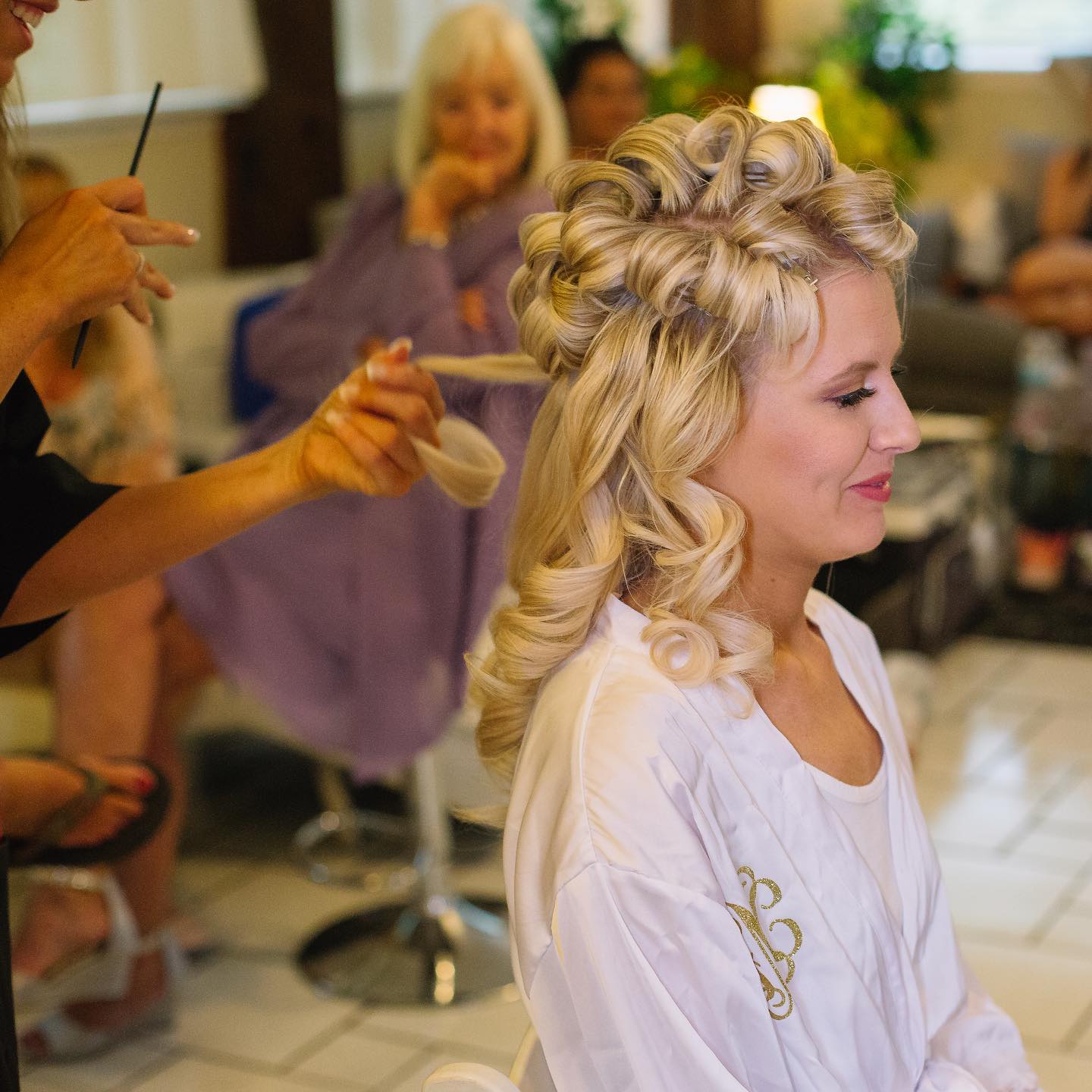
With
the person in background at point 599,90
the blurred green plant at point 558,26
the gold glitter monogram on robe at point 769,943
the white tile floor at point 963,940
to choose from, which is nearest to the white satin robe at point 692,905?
the gold glitter monogram on robe at point 769,943

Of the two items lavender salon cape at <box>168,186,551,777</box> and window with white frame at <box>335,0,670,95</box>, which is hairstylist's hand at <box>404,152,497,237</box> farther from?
window with white frame at <box>335,0,670,95</box>

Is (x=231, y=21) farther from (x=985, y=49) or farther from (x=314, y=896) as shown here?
(x=985, y=49)

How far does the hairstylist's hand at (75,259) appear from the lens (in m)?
1.10

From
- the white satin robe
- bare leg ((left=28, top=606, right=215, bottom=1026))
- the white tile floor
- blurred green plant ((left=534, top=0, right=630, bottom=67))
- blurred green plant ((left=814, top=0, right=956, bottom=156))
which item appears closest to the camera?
the white satin robe

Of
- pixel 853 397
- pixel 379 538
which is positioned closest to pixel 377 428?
pixel 853 397

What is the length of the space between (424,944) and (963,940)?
893 mm

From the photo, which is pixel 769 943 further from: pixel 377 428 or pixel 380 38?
pixel 380 38

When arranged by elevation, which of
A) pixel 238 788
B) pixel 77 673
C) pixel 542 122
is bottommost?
pixel 238 788

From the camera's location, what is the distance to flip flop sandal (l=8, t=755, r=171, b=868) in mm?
1547

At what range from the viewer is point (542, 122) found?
264 cm

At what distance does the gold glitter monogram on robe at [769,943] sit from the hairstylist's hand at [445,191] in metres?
1.69

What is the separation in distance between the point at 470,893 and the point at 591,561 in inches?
66.3

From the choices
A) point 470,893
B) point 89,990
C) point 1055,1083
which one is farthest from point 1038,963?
point 89,990

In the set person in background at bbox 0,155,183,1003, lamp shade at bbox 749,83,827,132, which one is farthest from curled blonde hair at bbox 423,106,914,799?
lamp shade at bbox 749,83,827,132
